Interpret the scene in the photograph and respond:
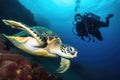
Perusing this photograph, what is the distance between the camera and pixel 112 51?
42938 millimetres

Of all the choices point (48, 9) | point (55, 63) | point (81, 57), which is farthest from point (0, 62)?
point (81, 57)

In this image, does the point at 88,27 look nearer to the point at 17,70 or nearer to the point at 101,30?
the point at 17,70

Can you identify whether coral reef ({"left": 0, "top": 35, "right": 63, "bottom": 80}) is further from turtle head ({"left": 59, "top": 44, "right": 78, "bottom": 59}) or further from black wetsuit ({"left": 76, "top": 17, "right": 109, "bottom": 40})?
black wetsuit ({"left": 76, "top": 17, "right": 109, "bottom": 40})

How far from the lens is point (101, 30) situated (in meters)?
33.1

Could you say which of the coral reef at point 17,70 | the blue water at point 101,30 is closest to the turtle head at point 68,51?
the coral reef at point 17,70

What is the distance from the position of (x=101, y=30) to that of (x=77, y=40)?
13.0 meters

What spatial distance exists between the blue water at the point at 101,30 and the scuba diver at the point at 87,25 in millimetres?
6836

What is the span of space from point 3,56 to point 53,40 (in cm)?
103

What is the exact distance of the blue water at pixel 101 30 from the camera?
19.9m

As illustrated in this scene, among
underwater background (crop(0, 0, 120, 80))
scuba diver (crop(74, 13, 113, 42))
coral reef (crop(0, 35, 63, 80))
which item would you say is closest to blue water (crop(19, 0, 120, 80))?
underwater background (crop(0, 0, 120, 80))

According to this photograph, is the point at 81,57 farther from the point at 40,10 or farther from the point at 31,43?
the point at 31,43

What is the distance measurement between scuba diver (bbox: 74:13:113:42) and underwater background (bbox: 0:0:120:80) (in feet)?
12.5

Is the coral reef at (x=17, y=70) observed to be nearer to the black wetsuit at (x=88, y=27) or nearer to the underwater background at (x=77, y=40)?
the black wetsuit at (x=88, y=27)

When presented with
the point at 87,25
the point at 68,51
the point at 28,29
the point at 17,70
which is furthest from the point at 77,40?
the point at 17,70
